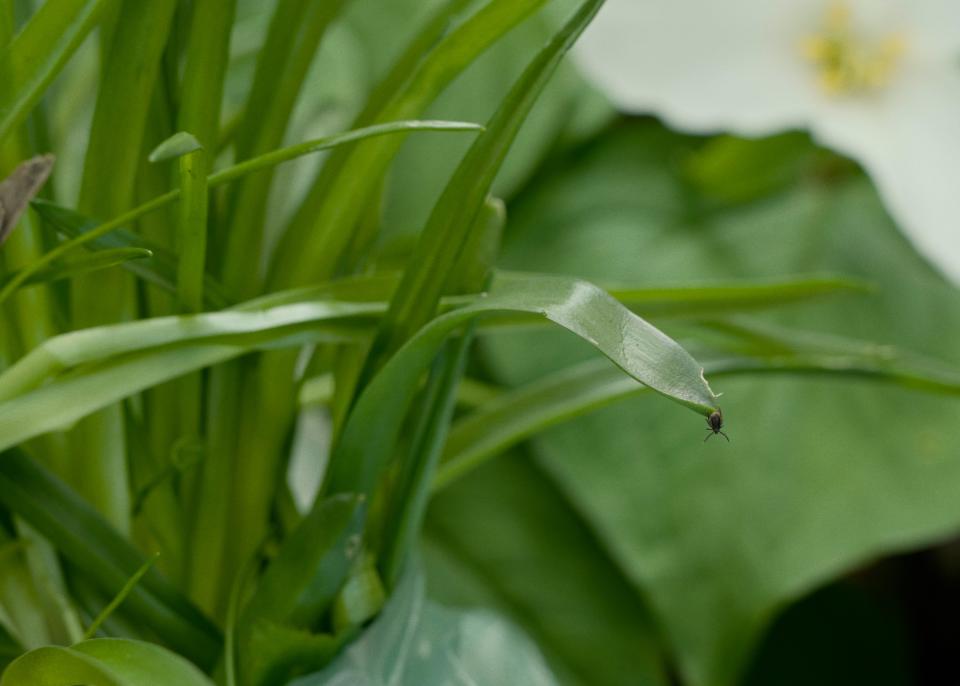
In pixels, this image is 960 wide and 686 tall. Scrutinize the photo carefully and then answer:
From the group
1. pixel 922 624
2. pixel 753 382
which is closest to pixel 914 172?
pixel 753 382

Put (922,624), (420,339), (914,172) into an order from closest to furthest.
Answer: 1. (420,339)
2. (914,172)
3. (922,624)

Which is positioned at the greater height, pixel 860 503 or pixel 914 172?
pixel 914 172

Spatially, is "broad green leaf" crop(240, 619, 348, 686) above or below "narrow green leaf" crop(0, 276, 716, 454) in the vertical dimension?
below

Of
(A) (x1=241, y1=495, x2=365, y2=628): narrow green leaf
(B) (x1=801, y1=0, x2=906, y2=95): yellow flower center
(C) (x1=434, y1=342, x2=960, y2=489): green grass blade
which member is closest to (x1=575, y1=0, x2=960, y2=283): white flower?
(B) (x1=801, y1=0, x2=906, y2=95): yellow flower center

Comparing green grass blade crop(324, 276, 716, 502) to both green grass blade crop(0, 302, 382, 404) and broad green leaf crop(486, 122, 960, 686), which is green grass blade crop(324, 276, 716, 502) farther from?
broad green leaf crop(486, 122, 960, 686)

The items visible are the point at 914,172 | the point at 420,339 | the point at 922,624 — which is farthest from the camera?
the point at 922,624

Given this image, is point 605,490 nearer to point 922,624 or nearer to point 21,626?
point 21,626

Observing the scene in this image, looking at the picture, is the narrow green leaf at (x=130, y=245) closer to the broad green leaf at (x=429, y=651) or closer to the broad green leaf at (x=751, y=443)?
the broad green leaf at (x=429, y=651)
